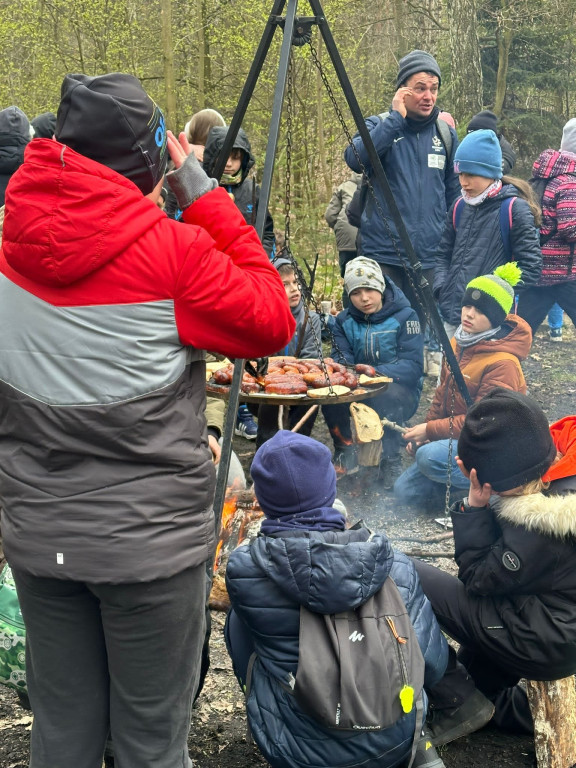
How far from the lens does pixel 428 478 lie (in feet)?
16.5

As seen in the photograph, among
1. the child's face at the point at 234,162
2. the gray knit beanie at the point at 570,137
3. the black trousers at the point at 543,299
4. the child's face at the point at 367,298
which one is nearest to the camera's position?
the child's face at the point at 367,298

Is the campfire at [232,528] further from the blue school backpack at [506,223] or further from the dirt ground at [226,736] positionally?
the blue school backpack at [506,223]

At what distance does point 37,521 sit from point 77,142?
35.2 inches

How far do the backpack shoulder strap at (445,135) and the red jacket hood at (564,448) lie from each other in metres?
3.49

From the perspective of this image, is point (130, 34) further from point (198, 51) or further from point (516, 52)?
point (516, 52)

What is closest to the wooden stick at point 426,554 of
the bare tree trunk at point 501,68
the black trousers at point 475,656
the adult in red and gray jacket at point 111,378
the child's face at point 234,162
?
the black trousers at point 475,656

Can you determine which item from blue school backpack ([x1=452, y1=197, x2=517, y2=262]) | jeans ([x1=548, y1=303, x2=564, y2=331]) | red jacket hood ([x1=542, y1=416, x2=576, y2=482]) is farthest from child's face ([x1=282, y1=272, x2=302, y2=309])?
jeans ([x1=548, y1=303, x2=564, y2=331])

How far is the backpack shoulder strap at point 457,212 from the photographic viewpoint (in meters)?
5.98

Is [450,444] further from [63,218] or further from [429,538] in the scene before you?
[63,218]

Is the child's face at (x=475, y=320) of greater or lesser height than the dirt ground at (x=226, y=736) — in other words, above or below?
above

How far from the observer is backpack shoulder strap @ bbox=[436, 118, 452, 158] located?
597 centimetres

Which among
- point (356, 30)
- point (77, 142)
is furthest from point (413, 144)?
point (356, 30)

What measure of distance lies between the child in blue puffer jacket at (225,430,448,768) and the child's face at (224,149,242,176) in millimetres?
3539

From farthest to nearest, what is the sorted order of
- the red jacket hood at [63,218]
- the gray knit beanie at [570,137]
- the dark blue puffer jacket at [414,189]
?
the gray knit beanie at [570,137] → the dark blue puffer jacket at [414,189] → the red jacket hood at [63,218]
